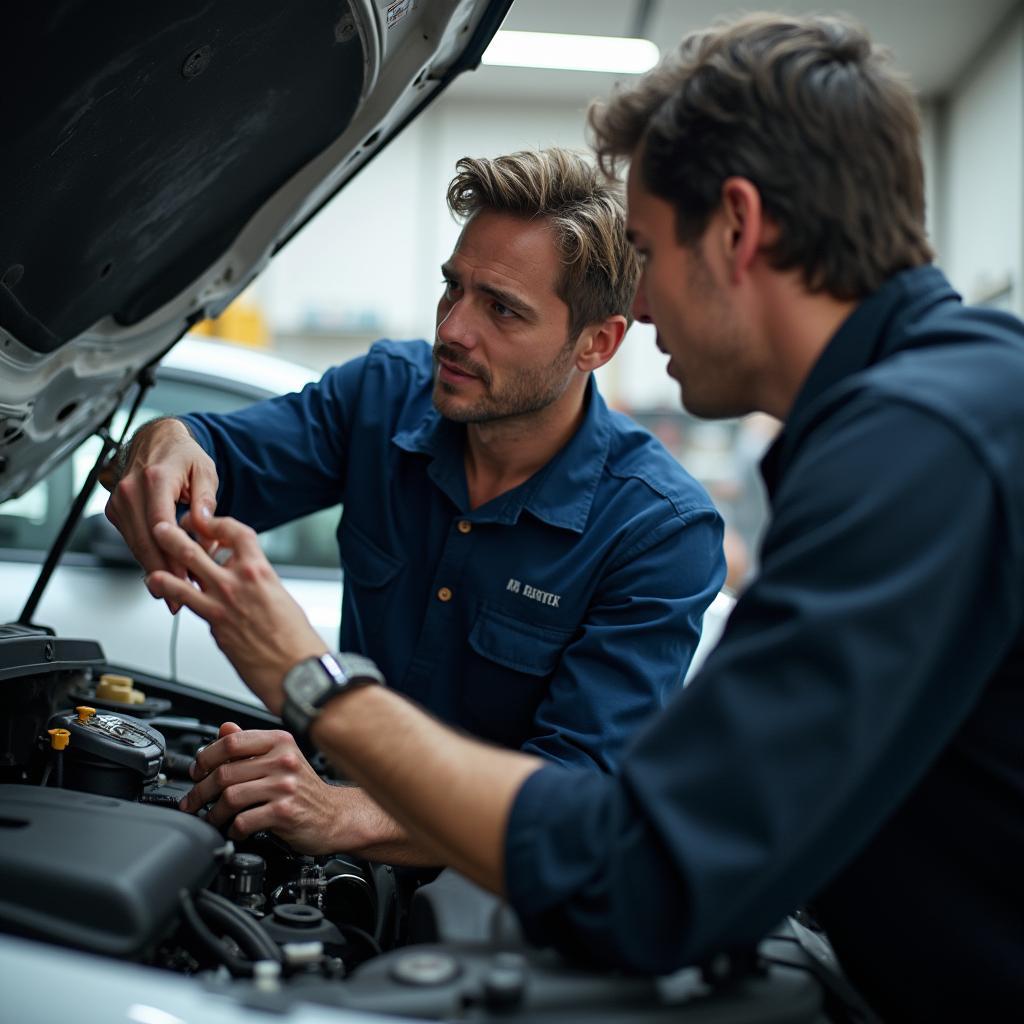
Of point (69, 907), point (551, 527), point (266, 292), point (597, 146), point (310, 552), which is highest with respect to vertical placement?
point (597, 146)

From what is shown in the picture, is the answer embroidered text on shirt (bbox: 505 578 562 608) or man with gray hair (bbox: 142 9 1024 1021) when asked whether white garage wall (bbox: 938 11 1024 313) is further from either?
man with gray hair (bbox: 142 9 1024 1021)

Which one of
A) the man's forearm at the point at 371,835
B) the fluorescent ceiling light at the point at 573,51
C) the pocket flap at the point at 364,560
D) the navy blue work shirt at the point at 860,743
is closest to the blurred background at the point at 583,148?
the fluorescent ceiling light at the point at 573,51

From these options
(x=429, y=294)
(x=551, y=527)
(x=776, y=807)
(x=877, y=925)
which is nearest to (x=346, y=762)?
(x=776, y=807)

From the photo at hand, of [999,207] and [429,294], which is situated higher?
[999,207]

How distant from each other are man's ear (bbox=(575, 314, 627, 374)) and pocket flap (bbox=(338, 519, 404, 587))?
49 centimetres

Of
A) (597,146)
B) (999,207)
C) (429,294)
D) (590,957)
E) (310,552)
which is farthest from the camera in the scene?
(429,294)

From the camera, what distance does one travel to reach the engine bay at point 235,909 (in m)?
0.99

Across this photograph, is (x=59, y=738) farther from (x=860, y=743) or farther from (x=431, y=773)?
(x=860, y=743)

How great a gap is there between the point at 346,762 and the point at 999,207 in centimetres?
843

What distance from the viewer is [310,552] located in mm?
3441

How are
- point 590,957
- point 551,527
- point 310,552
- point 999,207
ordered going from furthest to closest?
point 999,207 → point 310,552 → point 551,527 → point 590,957

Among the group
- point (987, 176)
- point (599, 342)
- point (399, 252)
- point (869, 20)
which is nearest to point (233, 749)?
point (599, 342)

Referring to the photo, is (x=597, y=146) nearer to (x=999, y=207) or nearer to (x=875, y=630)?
(x=875, y=630)

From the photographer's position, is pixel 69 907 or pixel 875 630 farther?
pixel 69 907
